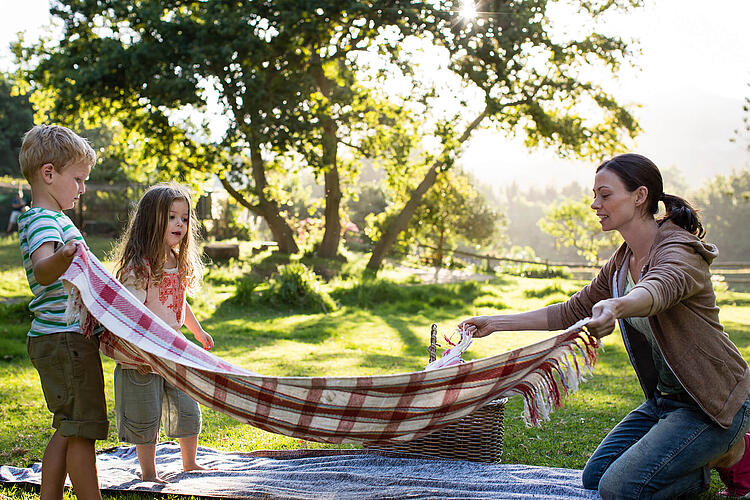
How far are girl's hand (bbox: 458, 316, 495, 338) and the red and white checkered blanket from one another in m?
0.41

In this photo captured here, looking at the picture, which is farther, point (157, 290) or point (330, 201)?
point (330, 201)

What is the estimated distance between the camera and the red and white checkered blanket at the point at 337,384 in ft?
8.25

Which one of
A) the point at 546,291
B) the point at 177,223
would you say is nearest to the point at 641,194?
the point at 177,223

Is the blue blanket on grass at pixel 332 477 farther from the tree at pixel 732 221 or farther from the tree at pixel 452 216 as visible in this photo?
the tree at pixel 732 221

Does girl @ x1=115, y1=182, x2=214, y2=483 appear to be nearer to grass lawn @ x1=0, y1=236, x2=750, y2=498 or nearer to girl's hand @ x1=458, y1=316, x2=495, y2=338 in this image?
grass lawn @ x1=0, y1=236, x2=750, y2=498

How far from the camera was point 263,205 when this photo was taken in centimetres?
1441

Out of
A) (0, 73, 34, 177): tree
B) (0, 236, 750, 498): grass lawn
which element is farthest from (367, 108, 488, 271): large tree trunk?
(0, 73, 34, 177): tree

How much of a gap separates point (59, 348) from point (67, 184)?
65cm

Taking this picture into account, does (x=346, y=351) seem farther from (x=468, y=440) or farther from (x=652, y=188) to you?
(x=652, y=188)

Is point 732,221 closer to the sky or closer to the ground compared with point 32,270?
closer to the sky

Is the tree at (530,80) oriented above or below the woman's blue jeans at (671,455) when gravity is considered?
above

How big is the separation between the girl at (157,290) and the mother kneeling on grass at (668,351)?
1.92 metres

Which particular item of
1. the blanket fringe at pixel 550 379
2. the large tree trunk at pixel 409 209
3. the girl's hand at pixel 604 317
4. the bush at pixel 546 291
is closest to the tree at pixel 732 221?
the large tree trunk at pixel 409 209

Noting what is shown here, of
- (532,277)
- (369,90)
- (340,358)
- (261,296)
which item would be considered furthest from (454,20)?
(532,277)
